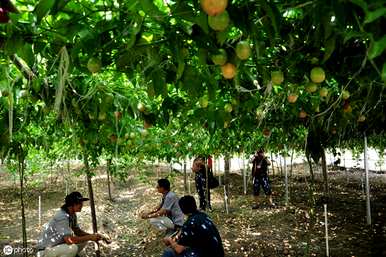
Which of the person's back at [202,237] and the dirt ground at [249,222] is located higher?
the person's back at [202,237]

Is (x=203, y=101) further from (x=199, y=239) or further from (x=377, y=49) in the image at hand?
(x=377, y=49)

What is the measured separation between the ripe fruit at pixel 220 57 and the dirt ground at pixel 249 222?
16.7 feet

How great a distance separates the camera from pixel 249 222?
8.55 meters

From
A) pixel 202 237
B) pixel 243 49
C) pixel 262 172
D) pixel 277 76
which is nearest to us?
pixel 243 49

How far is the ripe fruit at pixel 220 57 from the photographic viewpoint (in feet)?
5.77

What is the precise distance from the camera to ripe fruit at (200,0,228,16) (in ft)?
3.94

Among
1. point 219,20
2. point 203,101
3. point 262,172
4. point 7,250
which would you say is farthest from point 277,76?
point 262,172

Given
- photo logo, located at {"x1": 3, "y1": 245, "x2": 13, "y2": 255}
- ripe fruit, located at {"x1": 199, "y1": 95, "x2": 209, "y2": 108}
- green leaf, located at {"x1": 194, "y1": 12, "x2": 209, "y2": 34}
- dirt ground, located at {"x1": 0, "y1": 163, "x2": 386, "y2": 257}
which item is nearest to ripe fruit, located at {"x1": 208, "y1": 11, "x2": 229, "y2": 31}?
green leaf, located at {"x1": 194, "y1": 12, "x2": 209, "y2": 34}

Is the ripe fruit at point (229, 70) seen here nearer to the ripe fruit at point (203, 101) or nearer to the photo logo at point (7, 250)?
the ripe fruit at point (203, 101)

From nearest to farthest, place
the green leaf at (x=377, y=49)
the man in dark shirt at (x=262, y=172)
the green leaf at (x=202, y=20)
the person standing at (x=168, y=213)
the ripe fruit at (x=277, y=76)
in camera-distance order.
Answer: the green leaf at (x=377, y=49) < the green leaf at (x=202, y=20) < the ripe fruit at (x=277, y=76) < the person standing at (x=168, y=213) < the man in dark shirt at (x=262, y=172)

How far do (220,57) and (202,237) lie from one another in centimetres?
256

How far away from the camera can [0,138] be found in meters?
4.04

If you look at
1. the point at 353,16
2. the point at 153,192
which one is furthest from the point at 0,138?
the point at 153,192

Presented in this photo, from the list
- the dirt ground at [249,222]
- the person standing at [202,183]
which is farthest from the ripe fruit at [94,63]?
the person standing at [202,183]
